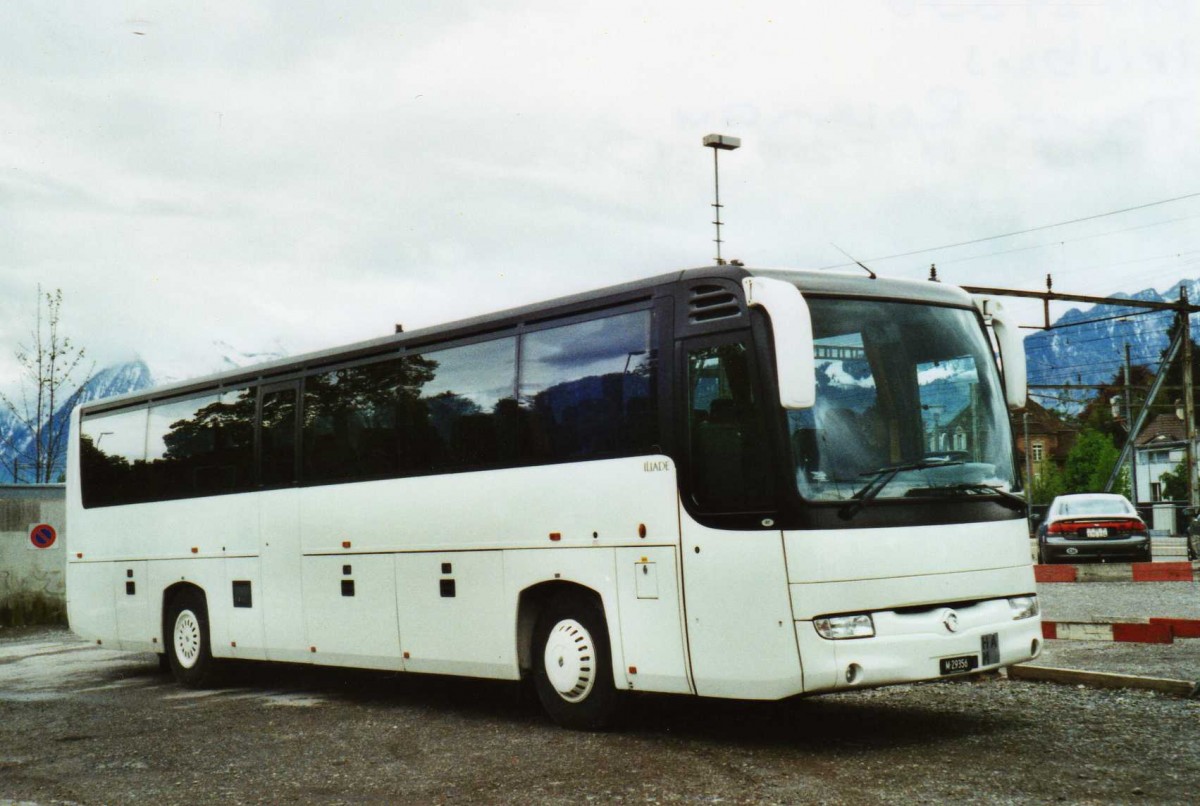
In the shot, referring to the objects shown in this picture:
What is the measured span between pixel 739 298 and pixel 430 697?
5813 millimetres

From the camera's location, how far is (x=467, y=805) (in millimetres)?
7676

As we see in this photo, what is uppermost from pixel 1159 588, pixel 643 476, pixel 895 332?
pixel 895 332

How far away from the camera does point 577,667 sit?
33.8 feet

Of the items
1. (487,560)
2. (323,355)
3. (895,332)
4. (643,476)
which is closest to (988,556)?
(895,332)

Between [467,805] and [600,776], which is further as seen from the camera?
[600,776]

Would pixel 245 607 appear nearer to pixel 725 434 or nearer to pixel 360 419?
pixel 360 419

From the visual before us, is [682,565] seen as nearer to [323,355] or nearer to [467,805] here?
[467,805]

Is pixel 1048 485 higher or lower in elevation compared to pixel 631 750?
higher

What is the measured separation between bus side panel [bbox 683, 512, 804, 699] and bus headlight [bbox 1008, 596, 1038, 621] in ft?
5.92

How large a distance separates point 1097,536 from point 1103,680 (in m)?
18.7

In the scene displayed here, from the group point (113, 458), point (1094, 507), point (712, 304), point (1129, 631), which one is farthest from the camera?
point (1094, 507)

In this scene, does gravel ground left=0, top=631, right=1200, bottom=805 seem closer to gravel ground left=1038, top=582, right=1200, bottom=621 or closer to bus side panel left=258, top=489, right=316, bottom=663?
bus side panel left=258, top=489, right=316, bottom=663

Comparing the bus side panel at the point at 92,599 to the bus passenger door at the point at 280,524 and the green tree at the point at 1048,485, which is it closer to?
the bus passenger door at the point at 280,524

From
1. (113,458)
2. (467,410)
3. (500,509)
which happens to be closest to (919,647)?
(500,509)
